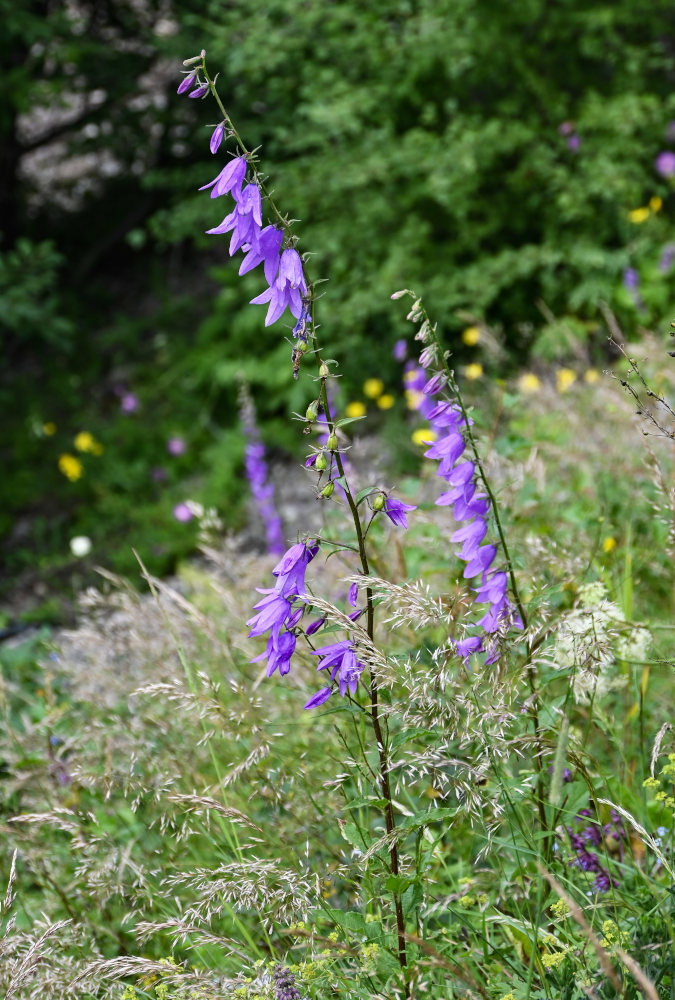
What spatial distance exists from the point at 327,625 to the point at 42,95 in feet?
17.5

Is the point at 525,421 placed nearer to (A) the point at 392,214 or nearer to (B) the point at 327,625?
(A) the point at 392,214

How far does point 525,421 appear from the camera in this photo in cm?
393

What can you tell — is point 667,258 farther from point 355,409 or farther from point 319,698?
point 319,698

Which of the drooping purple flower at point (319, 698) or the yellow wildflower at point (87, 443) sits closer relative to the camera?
the drooping purple flower at point (319, 698)

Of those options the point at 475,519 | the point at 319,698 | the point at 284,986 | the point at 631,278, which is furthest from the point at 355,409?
the point at 284,986

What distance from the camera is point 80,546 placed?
513 cm

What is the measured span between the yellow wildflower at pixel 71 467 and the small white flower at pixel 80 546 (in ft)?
1.58

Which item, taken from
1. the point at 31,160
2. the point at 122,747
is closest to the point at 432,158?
the point at 122,747

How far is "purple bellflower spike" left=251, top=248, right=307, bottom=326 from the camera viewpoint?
4.50 ft

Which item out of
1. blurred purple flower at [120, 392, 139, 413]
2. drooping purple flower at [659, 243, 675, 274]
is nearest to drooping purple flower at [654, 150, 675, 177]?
drooping purple flower at [659, 243, 675, 274]

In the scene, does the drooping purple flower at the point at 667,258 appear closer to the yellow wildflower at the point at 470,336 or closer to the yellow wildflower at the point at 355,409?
the yellow wildflower at the point at 470,336

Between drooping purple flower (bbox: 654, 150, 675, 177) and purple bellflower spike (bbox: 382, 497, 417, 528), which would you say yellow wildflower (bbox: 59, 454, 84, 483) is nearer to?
drooping purple flower (bbox: 654, 150, 675, 177)

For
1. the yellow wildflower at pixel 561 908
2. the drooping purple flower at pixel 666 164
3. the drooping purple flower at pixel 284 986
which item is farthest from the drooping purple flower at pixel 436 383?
the drooping purple flower at pixel 666 164

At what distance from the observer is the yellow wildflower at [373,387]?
5.25 metres
